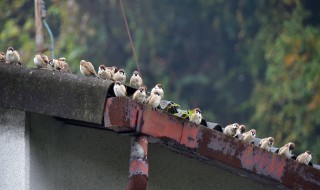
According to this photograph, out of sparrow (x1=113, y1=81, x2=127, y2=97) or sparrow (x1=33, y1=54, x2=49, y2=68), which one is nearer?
sparrow (x1=113, y1=81, x2=127, y2=97)

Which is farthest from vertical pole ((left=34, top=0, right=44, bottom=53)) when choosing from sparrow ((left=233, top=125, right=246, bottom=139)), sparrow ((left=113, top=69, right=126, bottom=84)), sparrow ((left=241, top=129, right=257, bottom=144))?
sparrow ((left=241, top=129, right=257, bottom=144))

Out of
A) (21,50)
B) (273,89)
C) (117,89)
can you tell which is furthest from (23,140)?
(273,89)

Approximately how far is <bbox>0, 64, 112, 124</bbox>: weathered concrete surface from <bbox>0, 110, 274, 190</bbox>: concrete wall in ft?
0.93

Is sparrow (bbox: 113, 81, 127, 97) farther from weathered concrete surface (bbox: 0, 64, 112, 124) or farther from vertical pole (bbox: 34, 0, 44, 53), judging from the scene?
vertical pole (bbox: 34, 0, 44, 53)

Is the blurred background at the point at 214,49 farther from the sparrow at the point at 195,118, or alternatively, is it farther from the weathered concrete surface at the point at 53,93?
the weathered concrete surface at the point at 53,93

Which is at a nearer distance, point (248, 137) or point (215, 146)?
point (215, 146)

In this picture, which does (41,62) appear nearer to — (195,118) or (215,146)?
(195,118)

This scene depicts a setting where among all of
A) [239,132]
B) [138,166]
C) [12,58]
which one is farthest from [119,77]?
[138,166]

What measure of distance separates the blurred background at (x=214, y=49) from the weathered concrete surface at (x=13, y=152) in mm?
16782

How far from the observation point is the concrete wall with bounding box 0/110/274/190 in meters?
7.80

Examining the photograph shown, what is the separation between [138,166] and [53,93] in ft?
2.48

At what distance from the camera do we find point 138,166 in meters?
7.38

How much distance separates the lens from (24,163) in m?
7.71

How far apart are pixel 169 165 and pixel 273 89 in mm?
20674
